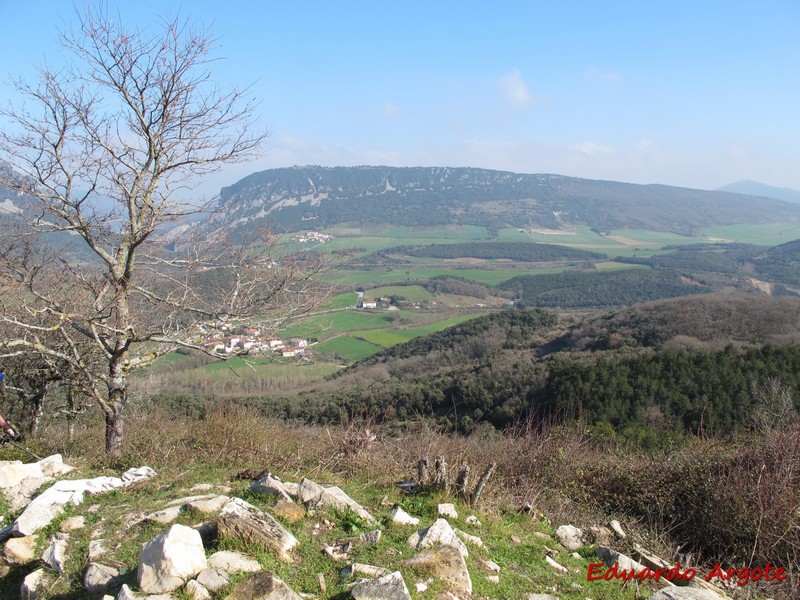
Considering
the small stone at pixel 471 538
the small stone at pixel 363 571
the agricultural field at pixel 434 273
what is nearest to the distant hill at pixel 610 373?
the small stone at pixel 471 538

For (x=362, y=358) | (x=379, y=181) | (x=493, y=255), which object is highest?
(x=379, y=181)

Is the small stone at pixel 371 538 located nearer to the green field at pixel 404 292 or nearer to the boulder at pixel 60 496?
the boulder at pixel 60 496

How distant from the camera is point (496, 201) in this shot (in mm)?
138000

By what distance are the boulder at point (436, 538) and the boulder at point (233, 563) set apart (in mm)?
1148

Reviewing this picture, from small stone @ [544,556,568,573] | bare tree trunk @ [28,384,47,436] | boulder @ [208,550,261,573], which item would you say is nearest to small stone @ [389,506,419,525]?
small stone @ [544,556,568,573]

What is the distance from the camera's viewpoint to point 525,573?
4.01 meters

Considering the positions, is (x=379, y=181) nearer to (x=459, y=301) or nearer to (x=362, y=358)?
(x=459, y=301)

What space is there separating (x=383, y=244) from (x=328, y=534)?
83593 mm

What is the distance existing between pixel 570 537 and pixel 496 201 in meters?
138

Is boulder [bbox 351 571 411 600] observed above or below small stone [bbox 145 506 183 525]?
above

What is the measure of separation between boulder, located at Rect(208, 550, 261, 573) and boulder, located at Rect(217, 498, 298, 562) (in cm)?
14

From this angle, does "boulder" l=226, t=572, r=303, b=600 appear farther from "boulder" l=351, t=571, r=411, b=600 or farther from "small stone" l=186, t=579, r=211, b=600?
"boulder" l=351, t=571, r=411, b=600

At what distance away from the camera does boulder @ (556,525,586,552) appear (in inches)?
189

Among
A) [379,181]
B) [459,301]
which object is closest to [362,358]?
[459,301]
